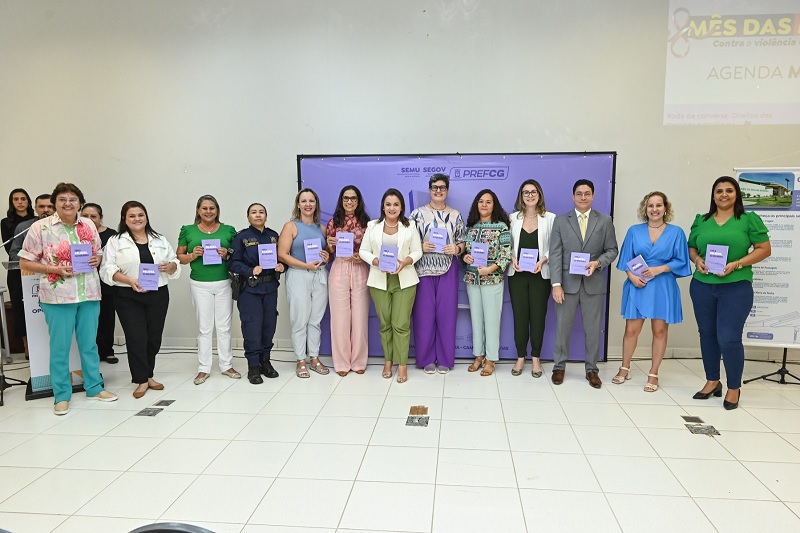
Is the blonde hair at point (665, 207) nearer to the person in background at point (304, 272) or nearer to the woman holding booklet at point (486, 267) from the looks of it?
the woman holding booklet at point (486, 267)

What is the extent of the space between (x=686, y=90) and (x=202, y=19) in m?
4.87

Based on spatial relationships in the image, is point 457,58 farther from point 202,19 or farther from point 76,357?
point 76,357

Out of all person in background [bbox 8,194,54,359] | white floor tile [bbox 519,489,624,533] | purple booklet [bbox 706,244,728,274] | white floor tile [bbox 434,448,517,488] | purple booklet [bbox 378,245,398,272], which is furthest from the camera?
person in background [bbox 8,194,54,359]

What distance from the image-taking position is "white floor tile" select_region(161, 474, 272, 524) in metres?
2.29

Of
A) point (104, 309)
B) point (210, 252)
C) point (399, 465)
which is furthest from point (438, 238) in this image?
point (104, 309)

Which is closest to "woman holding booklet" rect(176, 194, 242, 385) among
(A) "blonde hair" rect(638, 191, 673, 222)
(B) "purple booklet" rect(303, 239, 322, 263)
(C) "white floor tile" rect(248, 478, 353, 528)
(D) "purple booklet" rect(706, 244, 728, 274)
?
(B) "purple booklet" rect(303, 239, 322, 263)

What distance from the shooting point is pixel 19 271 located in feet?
15.2

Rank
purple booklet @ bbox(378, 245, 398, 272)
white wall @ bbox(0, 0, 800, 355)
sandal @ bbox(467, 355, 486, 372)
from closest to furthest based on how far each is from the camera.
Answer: purple booklet @ bbox(378, 245, 398, 272), sandal @ bbox(467, 355, 486, 372), white wall @ bbox(0, 0, 800, 355)

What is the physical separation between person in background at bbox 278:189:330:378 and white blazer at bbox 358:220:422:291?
0.39 metres

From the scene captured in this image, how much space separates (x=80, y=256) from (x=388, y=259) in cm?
227

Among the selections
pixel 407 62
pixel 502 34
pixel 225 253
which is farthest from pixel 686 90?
pixel 225 253

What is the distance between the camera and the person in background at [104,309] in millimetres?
4508

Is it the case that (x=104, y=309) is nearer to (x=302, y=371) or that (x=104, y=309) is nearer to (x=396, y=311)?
(x=302, y=371)

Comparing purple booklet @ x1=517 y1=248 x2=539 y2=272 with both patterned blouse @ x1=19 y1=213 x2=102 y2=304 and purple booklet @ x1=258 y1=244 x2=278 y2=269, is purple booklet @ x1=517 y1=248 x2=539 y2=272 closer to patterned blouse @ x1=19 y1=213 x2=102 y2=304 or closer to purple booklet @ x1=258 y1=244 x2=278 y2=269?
purple booklet @ x1=258 y1=244 x2=278 y2=269
